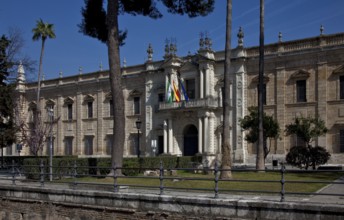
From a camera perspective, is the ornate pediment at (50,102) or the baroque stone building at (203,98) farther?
the ornate pediment at (50,102)

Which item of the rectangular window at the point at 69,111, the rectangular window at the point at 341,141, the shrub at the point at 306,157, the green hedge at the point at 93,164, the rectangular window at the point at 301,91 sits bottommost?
the green hedge at the point at 93,164

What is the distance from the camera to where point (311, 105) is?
3362 cm

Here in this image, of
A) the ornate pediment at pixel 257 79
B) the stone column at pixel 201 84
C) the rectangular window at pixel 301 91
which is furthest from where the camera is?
the stone column at pixel 201 84

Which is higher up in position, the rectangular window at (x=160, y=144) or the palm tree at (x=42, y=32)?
the palm tree at (x=42, y=32)

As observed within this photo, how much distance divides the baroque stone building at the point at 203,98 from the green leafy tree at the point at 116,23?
11995mm

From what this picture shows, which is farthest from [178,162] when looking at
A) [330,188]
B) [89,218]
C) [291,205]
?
[291,205]

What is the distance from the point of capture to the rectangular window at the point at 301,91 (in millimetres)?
34094

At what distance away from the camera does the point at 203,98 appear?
37812mm

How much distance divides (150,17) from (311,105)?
16865 mm

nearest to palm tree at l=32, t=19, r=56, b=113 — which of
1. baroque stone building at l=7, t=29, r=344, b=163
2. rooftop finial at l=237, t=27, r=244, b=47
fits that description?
baroque stone building at l=7, t=29, r=344, b=163

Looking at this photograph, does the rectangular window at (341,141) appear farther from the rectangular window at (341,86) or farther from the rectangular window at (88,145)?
the rectangular window at (88,145)

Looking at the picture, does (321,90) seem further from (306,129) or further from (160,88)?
(160,88)

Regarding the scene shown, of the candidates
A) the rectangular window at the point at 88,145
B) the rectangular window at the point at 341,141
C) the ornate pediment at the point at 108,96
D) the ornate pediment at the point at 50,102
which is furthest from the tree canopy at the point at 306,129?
the ornate pediment at the point at 50,102

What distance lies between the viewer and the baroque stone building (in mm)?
32938
